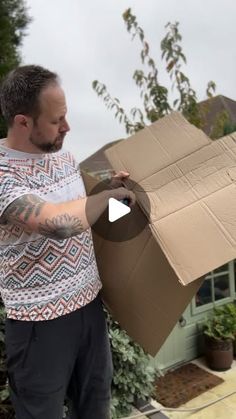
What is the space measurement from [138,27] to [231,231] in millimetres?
2659

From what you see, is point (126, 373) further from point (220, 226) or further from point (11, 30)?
point (11, 30)

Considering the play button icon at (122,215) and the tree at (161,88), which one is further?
the tree at (161,88)

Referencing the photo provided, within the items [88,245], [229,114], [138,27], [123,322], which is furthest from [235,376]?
[138,27]

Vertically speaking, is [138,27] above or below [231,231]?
above

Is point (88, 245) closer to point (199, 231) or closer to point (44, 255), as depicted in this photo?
point (44, 255)

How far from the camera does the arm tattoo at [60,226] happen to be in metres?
0.81

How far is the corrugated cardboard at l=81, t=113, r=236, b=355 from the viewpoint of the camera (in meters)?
0.92

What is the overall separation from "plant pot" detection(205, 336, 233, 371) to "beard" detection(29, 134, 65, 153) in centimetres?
283

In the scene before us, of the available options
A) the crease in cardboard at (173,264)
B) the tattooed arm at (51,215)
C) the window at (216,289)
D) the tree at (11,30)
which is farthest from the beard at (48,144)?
the window at (216,289)

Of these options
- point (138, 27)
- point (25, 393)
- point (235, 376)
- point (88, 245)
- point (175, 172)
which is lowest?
point (235, 376)

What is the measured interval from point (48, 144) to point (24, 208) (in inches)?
7.6

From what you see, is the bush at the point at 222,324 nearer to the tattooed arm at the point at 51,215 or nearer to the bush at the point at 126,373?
the bush at the point at 126,373

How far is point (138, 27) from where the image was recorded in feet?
10.1

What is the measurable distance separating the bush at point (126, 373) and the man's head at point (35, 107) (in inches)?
50.4
